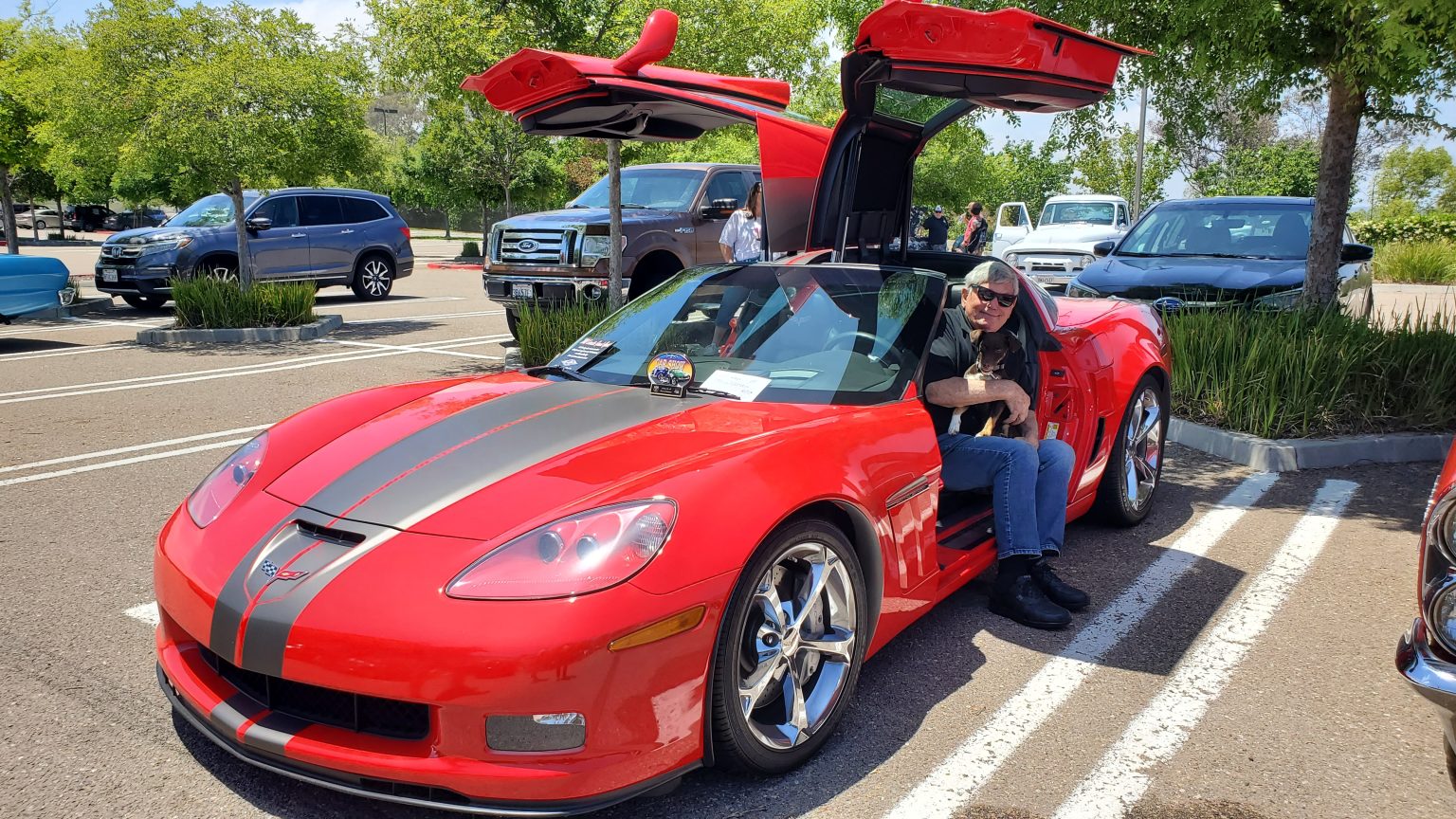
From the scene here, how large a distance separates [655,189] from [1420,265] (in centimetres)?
1813

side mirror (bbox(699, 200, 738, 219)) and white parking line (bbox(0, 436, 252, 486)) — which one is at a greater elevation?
side mirror (bbox(699, 200, 738, 219))

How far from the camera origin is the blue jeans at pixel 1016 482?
3.87 meters

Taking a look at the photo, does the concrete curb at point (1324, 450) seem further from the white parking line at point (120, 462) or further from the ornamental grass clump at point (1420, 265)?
the ornamental grass clump at point (1420, 265)

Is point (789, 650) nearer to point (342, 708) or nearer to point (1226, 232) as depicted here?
point (342, 708)

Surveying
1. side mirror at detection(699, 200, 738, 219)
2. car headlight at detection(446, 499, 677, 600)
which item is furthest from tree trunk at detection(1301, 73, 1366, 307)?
car headlight at detection(446, 499, 677, 600)

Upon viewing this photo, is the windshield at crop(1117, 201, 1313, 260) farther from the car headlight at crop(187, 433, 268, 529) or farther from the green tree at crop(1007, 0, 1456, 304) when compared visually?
the car headlight at crop(187, 433, 268, 529)

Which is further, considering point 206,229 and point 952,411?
point 206,229

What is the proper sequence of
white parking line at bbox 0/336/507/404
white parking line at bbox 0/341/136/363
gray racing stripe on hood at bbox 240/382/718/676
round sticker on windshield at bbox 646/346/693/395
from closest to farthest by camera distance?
gray racing stripe on hood at bbox 240/382/718/676
round sticker on windshield at bbox 646/346/693/395
white parking line at bbox 0/336/507/404
white parking line at bbox 0/341/136/363

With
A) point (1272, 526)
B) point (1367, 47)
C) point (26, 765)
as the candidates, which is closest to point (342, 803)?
point (26, 765)

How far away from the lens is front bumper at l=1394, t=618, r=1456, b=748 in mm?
2396

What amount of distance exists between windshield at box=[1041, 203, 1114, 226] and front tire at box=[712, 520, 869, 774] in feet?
59.2

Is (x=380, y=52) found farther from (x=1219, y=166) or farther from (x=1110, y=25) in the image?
(x=1219, y=166)

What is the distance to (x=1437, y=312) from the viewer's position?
7.88 metres

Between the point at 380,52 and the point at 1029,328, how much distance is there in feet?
28.5
